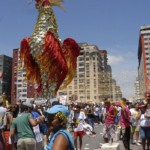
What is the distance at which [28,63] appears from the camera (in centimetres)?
993

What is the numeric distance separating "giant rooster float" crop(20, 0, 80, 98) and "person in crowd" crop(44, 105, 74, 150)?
614 centimetres

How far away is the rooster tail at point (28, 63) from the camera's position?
9.88 meters

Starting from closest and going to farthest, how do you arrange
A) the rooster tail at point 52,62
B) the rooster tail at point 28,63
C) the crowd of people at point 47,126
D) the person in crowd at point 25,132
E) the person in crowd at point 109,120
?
the crowd of people at point 47,126
the person in crowd at point 25,132
the rooster tail at point 52,62
the person in crowd at point 109,120
the rooster tail at point 28,63

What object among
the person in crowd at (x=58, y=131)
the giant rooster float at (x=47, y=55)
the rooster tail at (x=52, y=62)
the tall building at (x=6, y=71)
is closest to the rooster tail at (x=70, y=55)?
the giant rooster float at (x=47, y=55)

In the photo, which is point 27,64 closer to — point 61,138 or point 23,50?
point 23,50

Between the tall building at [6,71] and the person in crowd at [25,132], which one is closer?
the person in crowd at [25,132]

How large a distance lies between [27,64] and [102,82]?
97945 millimetres

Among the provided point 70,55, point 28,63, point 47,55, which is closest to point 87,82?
point 70,55

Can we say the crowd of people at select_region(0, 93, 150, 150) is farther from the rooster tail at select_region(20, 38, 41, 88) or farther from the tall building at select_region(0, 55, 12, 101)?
the tall building at select_region(0, 55, 12, 101)

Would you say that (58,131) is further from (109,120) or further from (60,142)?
(109,120)

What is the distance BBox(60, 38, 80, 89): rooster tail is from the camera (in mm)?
9891

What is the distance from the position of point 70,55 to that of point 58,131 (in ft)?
23.1

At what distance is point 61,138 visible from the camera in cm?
297

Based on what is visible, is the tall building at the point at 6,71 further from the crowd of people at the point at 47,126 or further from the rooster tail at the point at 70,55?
the crowd of people at the point at 47,126
